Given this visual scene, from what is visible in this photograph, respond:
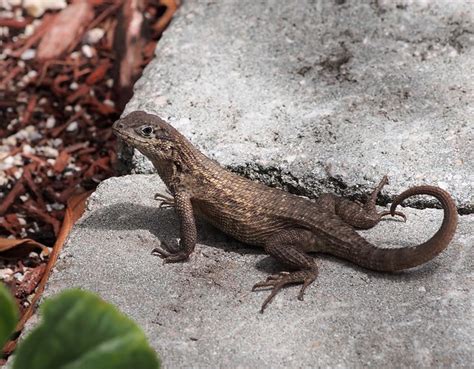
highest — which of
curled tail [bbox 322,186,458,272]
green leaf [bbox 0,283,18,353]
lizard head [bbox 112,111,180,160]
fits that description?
green leaf [bbox 0,283,18,353]

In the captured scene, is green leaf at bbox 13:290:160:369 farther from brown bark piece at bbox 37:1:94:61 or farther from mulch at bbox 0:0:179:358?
brown bark piece at bbox 37:1:94:61

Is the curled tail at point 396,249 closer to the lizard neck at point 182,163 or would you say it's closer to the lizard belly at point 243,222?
the lizard belly at point 243,222

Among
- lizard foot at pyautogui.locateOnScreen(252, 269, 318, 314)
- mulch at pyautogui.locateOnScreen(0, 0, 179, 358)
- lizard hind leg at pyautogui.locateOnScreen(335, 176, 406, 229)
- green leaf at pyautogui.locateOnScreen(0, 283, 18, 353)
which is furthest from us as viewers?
mulch at pyautogui.locateOnScreen(0, 0, 179, 358)

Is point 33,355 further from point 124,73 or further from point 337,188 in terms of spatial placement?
point 124,73

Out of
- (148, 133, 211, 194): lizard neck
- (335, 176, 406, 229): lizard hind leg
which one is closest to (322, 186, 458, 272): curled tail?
(335, 176, 406, 229): lizard hind leg

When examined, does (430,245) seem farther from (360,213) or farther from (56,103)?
(56,103)

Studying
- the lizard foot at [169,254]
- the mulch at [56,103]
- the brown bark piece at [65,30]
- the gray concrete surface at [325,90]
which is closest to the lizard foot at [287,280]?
the lizard foot at [169,254]

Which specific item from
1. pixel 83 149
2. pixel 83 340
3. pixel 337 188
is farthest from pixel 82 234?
pixel 83 340
